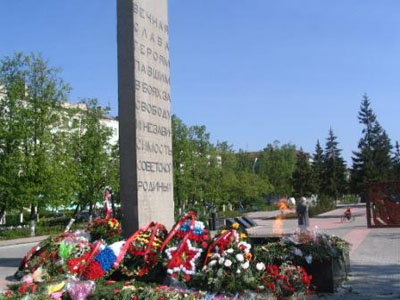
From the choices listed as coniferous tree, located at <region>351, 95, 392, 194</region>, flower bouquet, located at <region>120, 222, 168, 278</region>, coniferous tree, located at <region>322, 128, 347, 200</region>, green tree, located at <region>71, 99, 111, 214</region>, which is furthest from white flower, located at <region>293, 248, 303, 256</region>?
coniferous tree, located at <region>322, 128, 347, 200</region>

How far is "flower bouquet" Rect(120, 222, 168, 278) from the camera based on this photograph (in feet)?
26.1

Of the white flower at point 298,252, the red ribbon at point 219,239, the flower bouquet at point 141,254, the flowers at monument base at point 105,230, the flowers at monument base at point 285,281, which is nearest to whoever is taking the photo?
the flowers at monument base at point 285,281

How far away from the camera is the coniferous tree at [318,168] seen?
237 ft

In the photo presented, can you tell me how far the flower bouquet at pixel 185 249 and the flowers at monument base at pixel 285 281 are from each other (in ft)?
3.14

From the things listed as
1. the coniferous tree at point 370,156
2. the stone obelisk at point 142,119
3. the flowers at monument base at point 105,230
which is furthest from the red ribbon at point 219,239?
the coniferous tree at point 370,156

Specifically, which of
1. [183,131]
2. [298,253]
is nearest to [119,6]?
[298,253]

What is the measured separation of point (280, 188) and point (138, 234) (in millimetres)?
83337

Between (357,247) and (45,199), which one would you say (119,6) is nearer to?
(357,247)

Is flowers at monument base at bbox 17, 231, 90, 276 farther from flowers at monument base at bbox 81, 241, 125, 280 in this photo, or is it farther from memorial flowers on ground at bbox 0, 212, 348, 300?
flowers at monument base at bbox 81, 241, 125, 280

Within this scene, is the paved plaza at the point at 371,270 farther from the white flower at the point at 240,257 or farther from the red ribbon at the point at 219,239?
the white flower at the point at 240,257

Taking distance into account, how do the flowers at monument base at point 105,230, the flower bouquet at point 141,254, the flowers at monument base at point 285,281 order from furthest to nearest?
the flowers at monument base at point 105,230, the flower bouquet at point 141,254, the flowers at monument base at point 285,281

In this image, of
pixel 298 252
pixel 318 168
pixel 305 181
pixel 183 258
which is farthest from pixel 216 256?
pixel 318 168

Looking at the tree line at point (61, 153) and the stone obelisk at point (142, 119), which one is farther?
the tree line at point (61, 153)

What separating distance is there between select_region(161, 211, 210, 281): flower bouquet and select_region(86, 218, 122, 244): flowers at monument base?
1.65 meters
